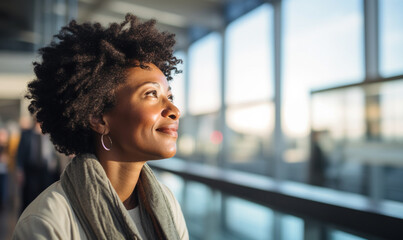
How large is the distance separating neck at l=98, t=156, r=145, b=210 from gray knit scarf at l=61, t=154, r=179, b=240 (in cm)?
7

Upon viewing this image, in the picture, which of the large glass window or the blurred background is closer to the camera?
the blurred background

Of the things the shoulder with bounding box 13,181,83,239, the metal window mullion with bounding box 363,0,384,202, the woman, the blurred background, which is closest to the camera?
the shoulder with bounding box 13,181,83,239

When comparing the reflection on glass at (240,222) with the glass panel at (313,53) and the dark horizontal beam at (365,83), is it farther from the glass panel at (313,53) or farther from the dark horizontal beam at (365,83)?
the dark horizontal beam at (365,83)

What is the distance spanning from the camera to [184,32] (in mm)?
A: 12406

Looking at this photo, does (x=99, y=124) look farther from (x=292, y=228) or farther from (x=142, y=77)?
(x=292, y=228)

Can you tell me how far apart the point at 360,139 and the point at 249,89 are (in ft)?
15.7

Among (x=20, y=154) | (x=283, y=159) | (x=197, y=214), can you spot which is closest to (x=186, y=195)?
(x=197, y=214)

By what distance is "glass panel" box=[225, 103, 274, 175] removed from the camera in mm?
9155

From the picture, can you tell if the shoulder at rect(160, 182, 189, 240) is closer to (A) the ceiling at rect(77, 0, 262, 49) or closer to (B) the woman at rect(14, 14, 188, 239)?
(B) the woman at rect(14, 14, 188, 239)

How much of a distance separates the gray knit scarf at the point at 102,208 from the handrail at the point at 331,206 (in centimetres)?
369

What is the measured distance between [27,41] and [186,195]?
6824 mm

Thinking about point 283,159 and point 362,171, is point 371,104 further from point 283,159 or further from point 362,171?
point 283,159

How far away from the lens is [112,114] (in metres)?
1.31

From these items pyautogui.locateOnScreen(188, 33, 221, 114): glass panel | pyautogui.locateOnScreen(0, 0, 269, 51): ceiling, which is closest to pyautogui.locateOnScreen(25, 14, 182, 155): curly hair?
pyautogui.locateOnScreen(0, 0, 269, 51): ceiling
